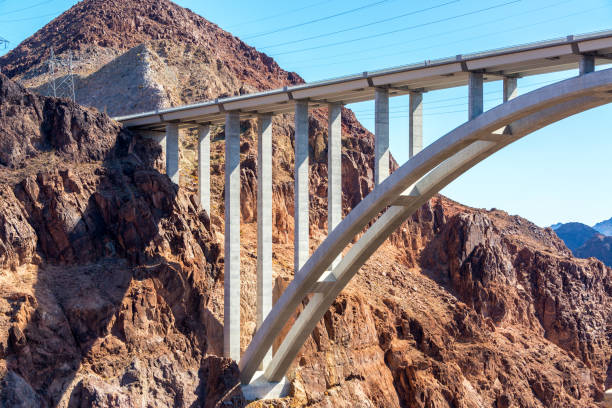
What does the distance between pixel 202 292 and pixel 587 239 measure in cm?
12064

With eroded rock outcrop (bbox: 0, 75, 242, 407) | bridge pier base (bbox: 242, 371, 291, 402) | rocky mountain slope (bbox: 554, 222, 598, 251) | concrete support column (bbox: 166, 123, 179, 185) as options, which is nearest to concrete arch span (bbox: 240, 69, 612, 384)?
bridge pier base (bbox: 242, 371, 291, 402)

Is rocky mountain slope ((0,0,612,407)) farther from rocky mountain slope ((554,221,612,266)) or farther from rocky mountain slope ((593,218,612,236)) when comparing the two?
rocky mountain slope ((593,218,612,236))

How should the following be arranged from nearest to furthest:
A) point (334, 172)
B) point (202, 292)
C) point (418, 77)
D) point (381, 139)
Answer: point (418, 77) < point (381, 139) < point (334, 172) < point (202, 292)

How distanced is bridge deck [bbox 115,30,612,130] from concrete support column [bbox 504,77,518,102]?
0.23 meters

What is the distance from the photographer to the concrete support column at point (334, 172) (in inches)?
1427

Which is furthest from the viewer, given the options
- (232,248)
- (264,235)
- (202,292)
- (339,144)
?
(202,292)

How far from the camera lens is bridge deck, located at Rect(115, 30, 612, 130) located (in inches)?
1130

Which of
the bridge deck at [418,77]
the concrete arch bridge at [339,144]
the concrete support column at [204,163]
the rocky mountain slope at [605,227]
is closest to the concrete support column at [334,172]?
the concrete arch bridge at [339,144]

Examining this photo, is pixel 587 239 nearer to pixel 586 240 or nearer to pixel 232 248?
pixel 586 240

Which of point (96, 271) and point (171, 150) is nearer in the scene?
point (96, 271)

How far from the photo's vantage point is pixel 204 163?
43.7 metres

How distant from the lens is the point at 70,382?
114ft

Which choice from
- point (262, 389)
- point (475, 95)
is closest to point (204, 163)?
point (262, 389)

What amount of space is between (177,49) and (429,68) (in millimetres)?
58094
